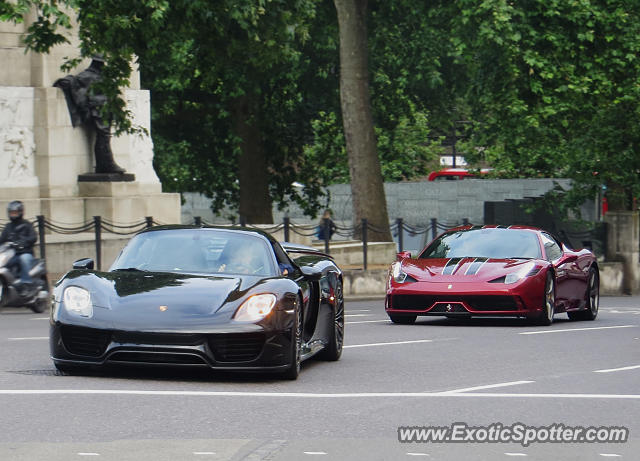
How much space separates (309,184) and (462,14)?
1300 centimetres

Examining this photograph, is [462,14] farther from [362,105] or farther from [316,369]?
[316,369]

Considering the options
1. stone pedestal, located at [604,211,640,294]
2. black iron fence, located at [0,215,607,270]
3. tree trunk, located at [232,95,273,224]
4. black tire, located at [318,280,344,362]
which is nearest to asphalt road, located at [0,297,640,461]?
black tire, located at [318,280,344,362]

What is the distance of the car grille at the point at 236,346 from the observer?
10.2 m

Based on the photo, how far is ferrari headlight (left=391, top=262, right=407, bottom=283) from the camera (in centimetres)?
1788

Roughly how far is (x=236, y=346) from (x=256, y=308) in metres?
0.33

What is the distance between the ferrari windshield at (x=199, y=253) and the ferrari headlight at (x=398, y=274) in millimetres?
6305

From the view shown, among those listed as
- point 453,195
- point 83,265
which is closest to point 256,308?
point 83,265

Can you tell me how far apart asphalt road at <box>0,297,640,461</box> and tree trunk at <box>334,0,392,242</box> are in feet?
58.7

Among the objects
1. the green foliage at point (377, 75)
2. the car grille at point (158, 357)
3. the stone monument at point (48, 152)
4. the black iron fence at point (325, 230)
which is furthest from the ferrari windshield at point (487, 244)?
the stone monument at point (48, 152)

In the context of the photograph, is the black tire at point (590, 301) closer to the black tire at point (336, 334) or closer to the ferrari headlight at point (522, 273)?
the ferrari headlight at point (522, 273)

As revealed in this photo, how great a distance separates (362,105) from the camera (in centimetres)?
3231

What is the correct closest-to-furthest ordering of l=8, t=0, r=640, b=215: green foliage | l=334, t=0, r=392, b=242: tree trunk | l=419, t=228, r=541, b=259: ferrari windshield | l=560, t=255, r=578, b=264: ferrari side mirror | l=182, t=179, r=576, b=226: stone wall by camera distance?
l=419, t=228, r=541, b=259: ferrari windshield
l=560, t=255, r=578, b=264: ferrari side mirror
l=8, t=0, r=640, b=215: green foliage
l=334, t=0, r=392, b=242: tree trunk
l=182, t=179, r=576, b=226: stone wall

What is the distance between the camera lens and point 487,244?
1852 centimetres

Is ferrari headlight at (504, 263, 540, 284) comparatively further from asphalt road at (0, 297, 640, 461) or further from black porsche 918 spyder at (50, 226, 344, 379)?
black porsche 918 spyder at (50, 226, 344, 379)
